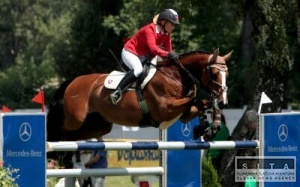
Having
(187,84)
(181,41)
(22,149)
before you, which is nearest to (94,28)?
(181,41)

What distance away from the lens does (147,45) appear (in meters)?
9.66

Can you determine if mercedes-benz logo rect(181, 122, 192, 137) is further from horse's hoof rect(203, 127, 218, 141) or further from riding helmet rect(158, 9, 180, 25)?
riding helmet rect(158, 9, 180, 25)

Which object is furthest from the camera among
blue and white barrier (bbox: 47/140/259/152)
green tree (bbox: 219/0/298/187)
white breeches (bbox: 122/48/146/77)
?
green tree (bbox: 219/0/298/187)

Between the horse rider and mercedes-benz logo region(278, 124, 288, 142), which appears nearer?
mercedes-benz logo region(278, 124, 288, 142)

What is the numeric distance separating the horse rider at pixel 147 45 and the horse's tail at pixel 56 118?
0.99 meters

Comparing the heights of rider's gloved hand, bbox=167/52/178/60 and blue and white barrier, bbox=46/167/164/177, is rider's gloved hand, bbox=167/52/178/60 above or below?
above

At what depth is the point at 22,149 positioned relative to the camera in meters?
7.36

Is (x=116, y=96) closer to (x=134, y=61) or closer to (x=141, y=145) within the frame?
(x=134, y=61)

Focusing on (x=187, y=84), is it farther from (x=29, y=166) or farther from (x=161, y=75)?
(x=29, y=166)

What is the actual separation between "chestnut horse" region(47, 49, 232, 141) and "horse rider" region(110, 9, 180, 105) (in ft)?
0.44

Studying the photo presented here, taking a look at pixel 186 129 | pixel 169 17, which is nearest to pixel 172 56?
pixel 169 17

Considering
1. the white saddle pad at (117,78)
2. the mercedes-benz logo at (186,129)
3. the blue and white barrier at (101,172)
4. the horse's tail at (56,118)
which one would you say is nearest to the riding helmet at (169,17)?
the white saddle pad at (117,78)

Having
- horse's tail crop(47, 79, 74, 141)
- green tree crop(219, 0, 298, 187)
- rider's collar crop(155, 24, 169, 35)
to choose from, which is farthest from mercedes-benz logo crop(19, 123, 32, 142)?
green tree crop(219, 0, 298, 187)

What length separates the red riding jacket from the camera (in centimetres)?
948
